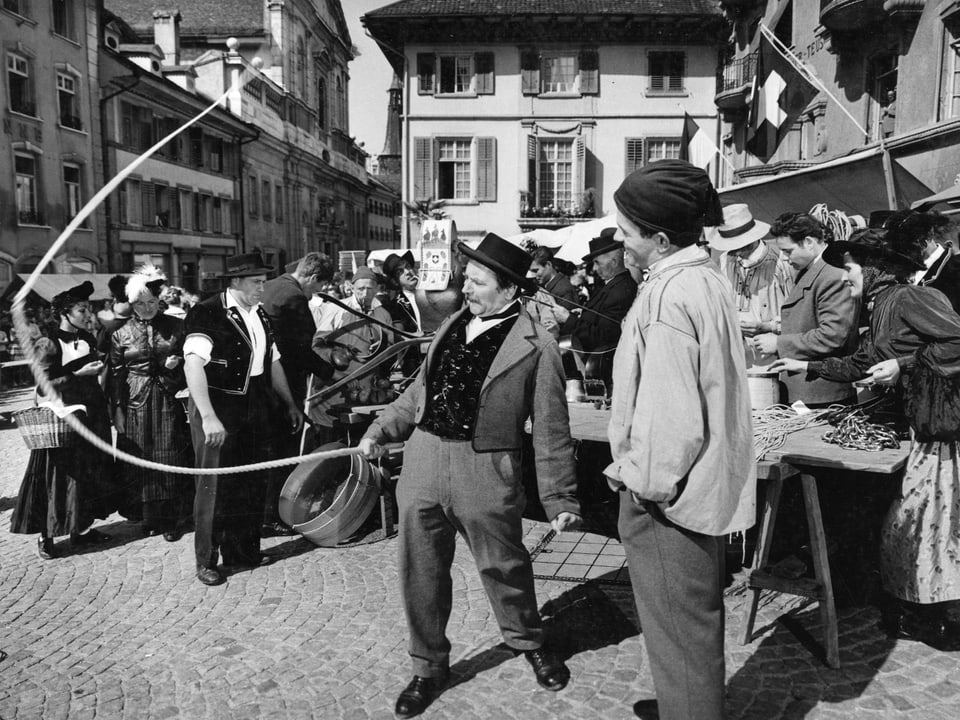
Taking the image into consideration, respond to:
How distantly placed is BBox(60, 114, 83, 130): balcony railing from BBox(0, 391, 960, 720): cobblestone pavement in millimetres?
17492

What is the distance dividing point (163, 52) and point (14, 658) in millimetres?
28987

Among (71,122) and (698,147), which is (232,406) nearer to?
(698,147)

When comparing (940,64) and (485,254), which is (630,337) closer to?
(485,254)

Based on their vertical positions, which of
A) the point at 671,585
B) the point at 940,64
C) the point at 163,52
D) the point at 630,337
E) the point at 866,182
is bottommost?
the point at 671,585

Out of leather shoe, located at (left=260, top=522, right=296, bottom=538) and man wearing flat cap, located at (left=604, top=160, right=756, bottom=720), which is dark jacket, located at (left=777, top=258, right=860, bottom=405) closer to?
man wearing flat cap, located at (left=604, top=160, right=756, bottom=720)

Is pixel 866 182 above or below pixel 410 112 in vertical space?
below

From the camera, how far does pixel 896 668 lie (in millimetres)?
3572

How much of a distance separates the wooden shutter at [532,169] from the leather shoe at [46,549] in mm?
22767

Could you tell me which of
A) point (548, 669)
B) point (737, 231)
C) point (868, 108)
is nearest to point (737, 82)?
point (868, 108)

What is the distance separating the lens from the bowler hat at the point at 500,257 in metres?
3.37

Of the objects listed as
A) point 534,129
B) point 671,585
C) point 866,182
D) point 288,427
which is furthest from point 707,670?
point 534,129

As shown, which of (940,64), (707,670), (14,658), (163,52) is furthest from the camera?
(163,52)

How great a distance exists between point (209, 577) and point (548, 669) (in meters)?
Answer: 2.39

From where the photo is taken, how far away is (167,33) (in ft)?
94.7
